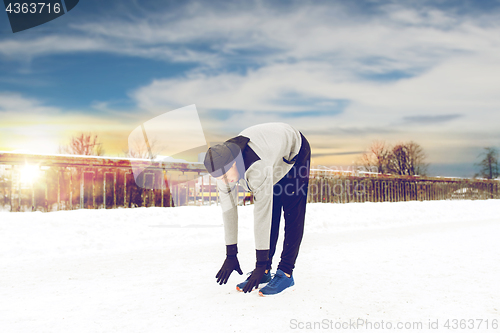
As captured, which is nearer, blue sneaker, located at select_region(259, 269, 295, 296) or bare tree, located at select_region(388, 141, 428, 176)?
blue sneaker, located at select_region(259, 269, 295, 296)

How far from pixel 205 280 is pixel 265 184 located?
125 centimetres

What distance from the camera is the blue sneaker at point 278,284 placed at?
2760 millimetres

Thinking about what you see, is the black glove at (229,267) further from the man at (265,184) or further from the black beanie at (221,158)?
the black beanie at (221,158)

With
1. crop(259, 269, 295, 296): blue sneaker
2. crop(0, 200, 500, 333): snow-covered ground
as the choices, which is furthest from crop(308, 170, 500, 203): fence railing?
crop(259, 269, 295, 296): blue sneaker

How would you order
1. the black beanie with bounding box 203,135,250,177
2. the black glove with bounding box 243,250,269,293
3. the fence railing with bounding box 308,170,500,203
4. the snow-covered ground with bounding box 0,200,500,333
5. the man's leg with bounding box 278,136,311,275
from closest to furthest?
the snow-covered ground with bounding box 0,200,500,333
the black beanie with bounding box 203,135,250,177
the black glove with bounding box 243,250,269,293
the man's leg with bounding box 278,136,311,275
the fence railing with bounding box 308,170,500,203

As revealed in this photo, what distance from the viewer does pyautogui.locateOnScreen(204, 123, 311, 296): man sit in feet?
8.38

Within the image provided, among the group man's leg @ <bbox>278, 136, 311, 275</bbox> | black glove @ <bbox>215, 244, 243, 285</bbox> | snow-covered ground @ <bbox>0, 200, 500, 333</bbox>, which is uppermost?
man's leg @ <bbox>278, 136, 311, 275</bbox>

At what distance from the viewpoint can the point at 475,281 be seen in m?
3.09

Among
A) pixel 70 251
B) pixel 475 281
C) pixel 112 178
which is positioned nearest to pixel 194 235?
pixel 70 251

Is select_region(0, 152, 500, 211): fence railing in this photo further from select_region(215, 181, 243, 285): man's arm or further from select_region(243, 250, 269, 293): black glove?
select_region(243, 250, 269, 293): black glove

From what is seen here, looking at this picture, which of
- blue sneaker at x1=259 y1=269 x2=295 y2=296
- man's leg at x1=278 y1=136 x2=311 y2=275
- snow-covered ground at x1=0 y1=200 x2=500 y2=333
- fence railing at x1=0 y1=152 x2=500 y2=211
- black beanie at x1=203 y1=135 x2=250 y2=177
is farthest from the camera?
fence railing at x1=0 y1=152 x2=500 y2=211

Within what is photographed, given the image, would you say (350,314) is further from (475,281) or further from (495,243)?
(495,243)

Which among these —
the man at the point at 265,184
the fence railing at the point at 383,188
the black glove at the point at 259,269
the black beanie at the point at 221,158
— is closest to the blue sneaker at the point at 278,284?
the man at the point at 265,184

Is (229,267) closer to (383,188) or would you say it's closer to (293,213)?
(293,213)
